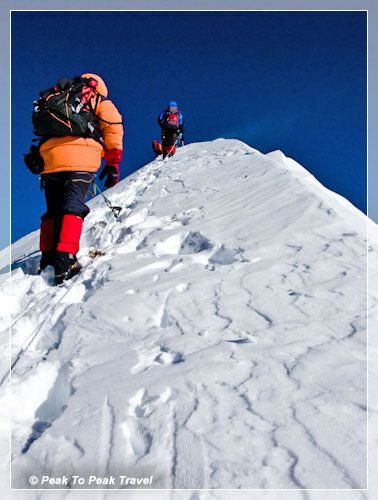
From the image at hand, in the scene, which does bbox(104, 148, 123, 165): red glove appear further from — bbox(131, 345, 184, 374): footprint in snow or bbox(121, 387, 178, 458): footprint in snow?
bbox(121, 387, 178, 458): footprint in snow

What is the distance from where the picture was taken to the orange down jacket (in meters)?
2.89

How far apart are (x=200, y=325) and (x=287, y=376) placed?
0.53 metres

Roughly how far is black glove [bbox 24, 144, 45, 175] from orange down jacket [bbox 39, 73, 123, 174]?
5cm

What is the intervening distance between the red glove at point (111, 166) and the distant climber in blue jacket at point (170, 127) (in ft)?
22.5

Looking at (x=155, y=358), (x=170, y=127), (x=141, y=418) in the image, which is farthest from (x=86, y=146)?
(x=170, y=127)

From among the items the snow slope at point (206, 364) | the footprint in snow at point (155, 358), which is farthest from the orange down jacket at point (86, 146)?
the footprint in snow at point (155, 358)

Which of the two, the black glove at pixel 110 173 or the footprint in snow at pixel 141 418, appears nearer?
the footprint in snow at pixel 141 418

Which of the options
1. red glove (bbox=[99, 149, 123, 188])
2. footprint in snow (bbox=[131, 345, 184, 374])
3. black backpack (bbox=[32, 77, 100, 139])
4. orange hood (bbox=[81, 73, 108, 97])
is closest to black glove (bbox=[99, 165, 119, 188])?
red glove (bbox=[99, 149, 123, 188])

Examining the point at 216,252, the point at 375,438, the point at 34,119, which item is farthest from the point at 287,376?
the point at 34,119

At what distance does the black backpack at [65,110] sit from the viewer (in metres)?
2.71

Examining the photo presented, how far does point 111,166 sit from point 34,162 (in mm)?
736

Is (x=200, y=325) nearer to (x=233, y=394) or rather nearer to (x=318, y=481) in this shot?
(x=233, y=394)

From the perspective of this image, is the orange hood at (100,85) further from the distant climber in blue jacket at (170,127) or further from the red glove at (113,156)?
the distant climber in blue jacket at (170,127)

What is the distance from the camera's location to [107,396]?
1328 millimetres
